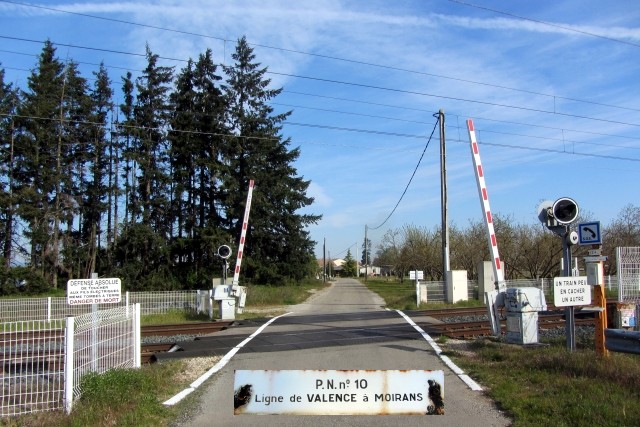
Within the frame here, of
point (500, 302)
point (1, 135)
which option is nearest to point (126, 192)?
point (1, 135)

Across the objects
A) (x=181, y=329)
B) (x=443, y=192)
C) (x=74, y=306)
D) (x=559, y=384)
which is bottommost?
(x=181, y=329)

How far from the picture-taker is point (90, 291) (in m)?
9.37

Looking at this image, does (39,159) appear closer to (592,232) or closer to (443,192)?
(443,192)

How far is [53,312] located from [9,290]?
18.3 meters

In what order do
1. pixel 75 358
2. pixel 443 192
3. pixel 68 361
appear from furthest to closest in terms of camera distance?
pixel 443 192, pixel 75 358, pixel 68 361

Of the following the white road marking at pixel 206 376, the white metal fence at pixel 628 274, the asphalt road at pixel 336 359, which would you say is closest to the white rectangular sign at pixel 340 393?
the asphalt road at pixel 336 359

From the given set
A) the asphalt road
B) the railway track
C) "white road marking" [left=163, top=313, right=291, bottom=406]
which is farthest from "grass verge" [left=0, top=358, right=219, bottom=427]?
the railway track

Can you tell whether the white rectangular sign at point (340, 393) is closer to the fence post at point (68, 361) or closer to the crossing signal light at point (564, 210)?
the fence post at point (68, 361)

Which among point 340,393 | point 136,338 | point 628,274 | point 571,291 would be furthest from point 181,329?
point 340,393

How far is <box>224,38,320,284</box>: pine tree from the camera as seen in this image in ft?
155

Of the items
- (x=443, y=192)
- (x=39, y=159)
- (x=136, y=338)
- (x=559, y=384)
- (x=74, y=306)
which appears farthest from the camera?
(x=39, y=159)

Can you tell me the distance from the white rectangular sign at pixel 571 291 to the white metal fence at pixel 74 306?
52.1 ft

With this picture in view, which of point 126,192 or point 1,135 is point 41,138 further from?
point 126,192

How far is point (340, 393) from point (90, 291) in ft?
23.3
